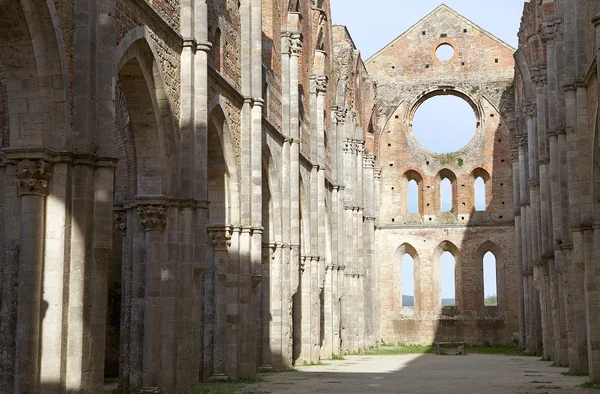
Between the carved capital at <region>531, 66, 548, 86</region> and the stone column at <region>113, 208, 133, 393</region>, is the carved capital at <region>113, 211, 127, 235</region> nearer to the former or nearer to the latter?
the stone column at <region>113, 208, 133, 393</region>

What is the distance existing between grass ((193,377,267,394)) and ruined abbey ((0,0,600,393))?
0.32m

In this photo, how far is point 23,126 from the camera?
11.2 m

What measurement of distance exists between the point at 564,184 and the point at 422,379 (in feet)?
20.1

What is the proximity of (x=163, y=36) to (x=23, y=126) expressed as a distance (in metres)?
4.64

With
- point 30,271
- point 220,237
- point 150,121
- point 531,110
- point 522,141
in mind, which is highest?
point 531,110

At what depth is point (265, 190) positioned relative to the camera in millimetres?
23984

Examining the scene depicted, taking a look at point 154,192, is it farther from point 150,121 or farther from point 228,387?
point 228,387

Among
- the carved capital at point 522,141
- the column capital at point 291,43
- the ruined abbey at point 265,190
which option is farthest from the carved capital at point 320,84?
the carved capital at point 522,141

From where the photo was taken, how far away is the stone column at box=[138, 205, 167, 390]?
14.9m

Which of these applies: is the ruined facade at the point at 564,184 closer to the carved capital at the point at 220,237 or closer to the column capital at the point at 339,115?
the column capital at the point at 339,115

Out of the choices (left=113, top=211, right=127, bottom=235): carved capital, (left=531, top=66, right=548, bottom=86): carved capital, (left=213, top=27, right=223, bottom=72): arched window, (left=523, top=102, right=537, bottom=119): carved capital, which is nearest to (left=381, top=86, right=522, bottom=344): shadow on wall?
(left=523, top=102, right=537, bottom=119): carved capital

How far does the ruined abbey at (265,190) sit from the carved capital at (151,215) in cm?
2

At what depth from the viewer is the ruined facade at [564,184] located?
17.8 meters

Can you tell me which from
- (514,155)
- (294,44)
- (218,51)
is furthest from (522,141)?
(218,51)
